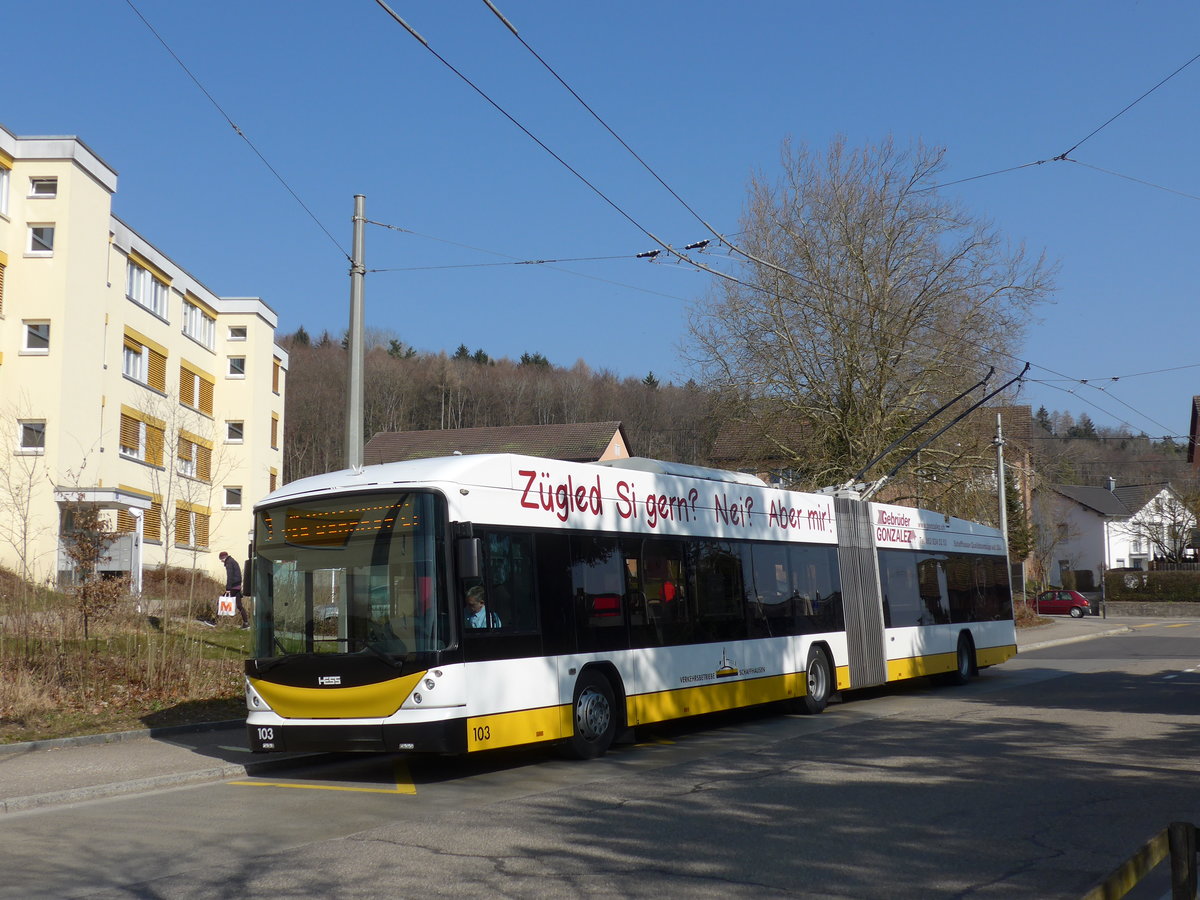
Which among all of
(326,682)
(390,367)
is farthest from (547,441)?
(326,682)

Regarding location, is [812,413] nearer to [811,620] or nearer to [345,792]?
[811,620]

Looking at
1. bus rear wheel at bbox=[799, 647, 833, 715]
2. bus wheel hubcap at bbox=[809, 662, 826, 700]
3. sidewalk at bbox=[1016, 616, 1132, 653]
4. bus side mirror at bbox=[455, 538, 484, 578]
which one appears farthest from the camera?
sidewalk at bbox=[1016, 616, 1132, 653]

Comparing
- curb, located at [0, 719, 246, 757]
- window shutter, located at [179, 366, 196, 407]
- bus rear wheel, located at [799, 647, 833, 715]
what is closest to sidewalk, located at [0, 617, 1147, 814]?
curb, located at [0, 719, 246, 757]

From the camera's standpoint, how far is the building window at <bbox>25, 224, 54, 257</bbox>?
35.9 meters

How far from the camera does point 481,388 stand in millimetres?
89250

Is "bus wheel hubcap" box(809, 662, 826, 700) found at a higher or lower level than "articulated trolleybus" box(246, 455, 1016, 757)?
lower

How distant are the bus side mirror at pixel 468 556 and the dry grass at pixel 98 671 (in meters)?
5.76

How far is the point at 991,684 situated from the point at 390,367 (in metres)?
67.1

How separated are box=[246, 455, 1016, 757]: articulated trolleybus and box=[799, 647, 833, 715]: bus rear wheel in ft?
0.17

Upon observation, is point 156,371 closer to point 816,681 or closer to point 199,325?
point 199,325

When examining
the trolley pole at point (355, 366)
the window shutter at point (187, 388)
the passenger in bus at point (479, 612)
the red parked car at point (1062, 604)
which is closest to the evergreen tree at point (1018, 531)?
the red parked car at point (1062, 604)

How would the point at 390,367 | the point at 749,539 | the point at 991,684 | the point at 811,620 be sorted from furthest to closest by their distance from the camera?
the point at 390,367
the point at 991,684
the point at 811,620
the point at 749,539

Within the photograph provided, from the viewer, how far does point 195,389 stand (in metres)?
49.3

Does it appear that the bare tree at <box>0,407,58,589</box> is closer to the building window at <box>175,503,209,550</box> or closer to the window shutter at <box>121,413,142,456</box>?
the window shutter at <box>121,413,142,456</box>
